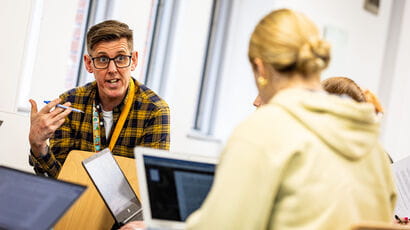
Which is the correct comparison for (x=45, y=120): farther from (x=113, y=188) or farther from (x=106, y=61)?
(x=106, y=61)

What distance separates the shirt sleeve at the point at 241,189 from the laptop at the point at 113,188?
66 cm

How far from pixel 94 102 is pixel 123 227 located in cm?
104

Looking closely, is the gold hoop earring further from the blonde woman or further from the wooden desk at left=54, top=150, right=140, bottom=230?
the wooden desk at left=54, top=150, right=140, bottom=230

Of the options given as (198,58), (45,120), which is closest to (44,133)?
(45,120)

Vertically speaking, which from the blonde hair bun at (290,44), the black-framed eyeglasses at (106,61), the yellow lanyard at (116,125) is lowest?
the yellow lanyard at (116,125)

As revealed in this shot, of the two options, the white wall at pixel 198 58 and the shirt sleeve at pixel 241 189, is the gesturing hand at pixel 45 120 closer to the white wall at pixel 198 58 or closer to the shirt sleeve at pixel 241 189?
the white wall at pixel 198 58

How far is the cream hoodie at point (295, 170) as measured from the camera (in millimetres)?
1194

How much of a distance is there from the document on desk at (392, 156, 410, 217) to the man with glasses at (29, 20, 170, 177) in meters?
1.03

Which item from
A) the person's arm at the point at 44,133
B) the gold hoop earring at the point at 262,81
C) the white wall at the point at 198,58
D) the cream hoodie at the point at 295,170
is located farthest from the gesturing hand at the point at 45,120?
the cream hoodie at the point at 295,170

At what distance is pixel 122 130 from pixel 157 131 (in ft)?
0.55

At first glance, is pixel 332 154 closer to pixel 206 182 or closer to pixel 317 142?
pixel 317 142

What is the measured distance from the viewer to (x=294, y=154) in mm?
1229

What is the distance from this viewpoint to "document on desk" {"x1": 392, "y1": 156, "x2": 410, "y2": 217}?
2.35 m

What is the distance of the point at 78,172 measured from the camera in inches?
83.0
